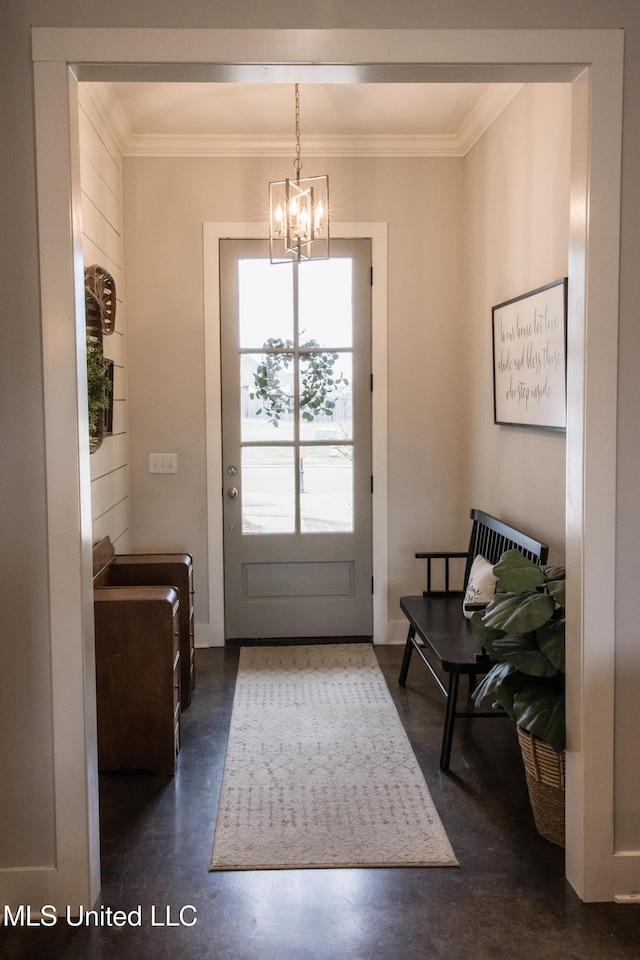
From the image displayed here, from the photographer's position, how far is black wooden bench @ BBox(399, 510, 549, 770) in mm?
3164

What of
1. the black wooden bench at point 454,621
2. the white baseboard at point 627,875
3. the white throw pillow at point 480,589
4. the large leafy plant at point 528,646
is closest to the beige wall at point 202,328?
the black wooden bench at point 454,621

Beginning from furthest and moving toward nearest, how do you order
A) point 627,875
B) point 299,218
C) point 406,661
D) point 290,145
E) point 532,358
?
point 290,145 → point 406,661 → point 299,218 → point 532,358 → point 627,875

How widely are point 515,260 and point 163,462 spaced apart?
2133 mm

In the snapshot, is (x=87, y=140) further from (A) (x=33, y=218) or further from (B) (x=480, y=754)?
(B) (x=480, y=754)

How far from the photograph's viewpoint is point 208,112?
423cm

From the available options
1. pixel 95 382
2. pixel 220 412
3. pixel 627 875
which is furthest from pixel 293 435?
pixel 627 875

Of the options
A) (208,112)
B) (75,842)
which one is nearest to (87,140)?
(208,112)

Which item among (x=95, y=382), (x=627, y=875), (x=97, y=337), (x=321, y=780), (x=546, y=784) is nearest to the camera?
(x=627, y=875)

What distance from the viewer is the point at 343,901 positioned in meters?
2.35

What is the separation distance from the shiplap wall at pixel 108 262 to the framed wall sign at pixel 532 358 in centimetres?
183

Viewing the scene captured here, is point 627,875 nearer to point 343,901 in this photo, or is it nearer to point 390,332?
point 343,901

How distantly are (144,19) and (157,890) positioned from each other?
7.57 feet

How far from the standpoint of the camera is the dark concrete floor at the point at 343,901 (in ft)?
7.03

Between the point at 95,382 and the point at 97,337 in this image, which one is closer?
the point at 95,382
